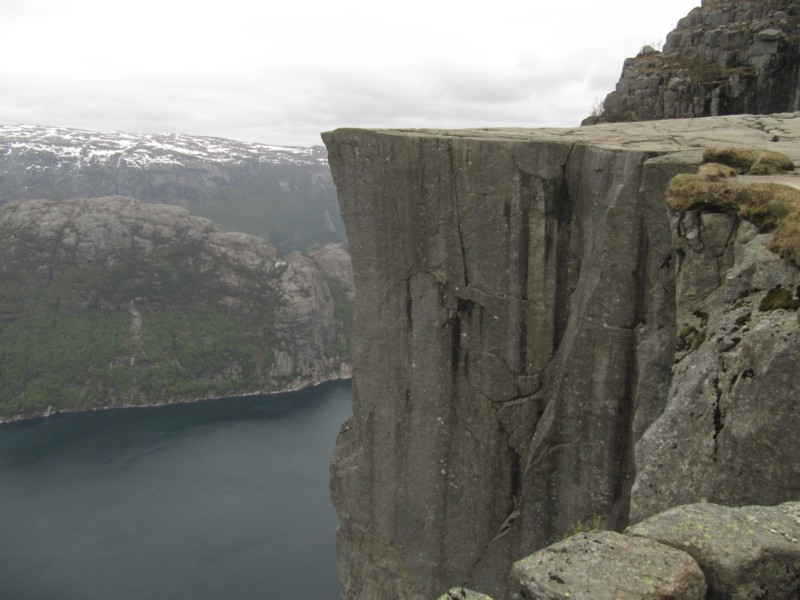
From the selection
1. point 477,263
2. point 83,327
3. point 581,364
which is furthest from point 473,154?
point 83,327

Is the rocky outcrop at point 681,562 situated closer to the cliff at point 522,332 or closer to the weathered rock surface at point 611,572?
the weathered rock surface at point 611,572

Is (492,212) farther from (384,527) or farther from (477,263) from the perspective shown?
(384,527)

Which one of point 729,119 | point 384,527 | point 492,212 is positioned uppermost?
point 729,119

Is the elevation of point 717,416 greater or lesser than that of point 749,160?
lesser

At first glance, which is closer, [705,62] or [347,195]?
[347,195]

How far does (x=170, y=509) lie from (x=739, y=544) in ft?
314

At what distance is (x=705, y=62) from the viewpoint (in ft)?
93.0

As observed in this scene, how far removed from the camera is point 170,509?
9062 cm

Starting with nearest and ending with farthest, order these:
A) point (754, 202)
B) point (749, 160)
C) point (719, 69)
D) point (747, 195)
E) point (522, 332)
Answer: point (754, 202) < point (747, 195) < point (749, 160) < point (522, 332) < point (719, 69)

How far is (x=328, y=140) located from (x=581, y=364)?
380 inches

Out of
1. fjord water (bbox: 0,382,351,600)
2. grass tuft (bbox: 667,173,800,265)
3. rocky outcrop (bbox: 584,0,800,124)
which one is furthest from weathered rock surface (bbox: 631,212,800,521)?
fjord water (bbox: 0,382,351,600)

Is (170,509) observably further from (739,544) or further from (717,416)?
(739,544)

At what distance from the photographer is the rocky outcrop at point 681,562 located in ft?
19.4

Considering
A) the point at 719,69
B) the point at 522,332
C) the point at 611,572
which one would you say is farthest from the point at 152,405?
the point at 611,572
